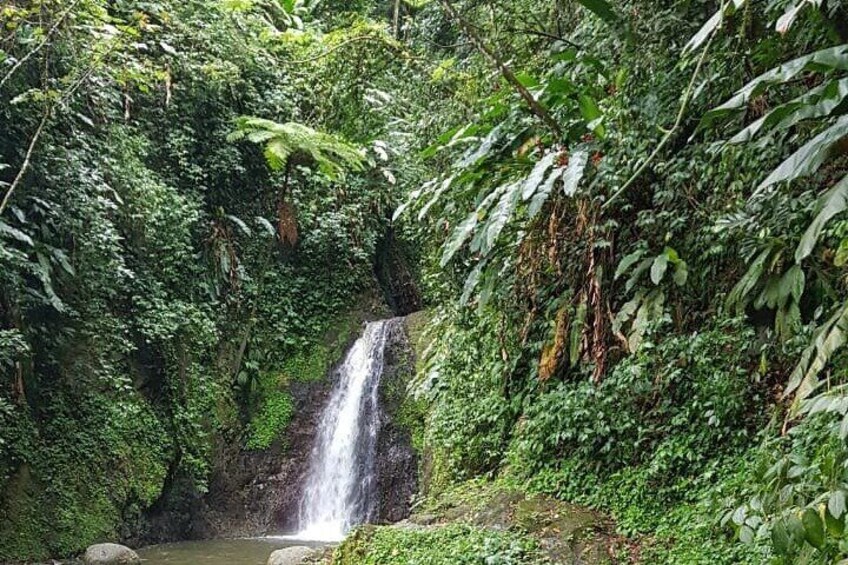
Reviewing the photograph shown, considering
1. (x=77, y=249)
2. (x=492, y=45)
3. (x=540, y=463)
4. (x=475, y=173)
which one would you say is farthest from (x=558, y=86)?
(x=77, y=249)

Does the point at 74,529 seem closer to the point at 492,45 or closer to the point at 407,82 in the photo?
the point at 407,82

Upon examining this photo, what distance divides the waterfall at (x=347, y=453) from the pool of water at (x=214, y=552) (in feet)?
1.97

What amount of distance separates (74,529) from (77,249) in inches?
117

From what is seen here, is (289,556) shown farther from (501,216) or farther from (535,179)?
(535,179)

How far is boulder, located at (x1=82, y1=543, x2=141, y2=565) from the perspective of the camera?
682 centimetres

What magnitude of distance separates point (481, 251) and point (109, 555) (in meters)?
5.36

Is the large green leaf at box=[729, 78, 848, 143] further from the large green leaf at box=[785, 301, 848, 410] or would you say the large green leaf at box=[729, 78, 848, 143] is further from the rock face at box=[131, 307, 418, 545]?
the rock face at box=[131, 307, 418, 545]

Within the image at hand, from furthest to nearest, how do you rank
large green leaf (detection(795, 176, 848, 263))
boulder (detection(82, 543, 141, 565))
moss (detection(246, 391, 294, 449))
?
moss (detection(246, 391, 294, 449)), boulder (detection(82, 543, 141, 565)), large green leaf (detection(795, 176, 848, 263))

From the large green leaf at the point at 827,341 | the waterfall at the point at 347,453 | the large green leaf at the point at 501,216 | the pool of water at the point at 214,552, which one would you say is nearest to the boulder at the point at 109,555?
the pool of water at the point at 214,552

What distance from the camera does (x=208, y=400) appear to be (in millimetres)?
9258

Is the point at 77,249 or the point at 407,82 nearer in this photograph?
the point at 407,82

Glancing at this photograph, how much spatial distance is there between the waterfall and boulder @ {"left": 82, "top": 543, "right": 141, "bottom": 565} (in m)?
2.26

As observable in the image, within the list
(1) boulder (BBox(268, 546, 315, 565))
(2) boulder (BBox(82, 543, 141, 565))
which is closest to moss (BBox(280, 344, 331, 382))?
(2) boulder (BBox(82, 543, 141, 565))

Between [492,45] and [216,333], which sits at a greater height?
[492,45]
